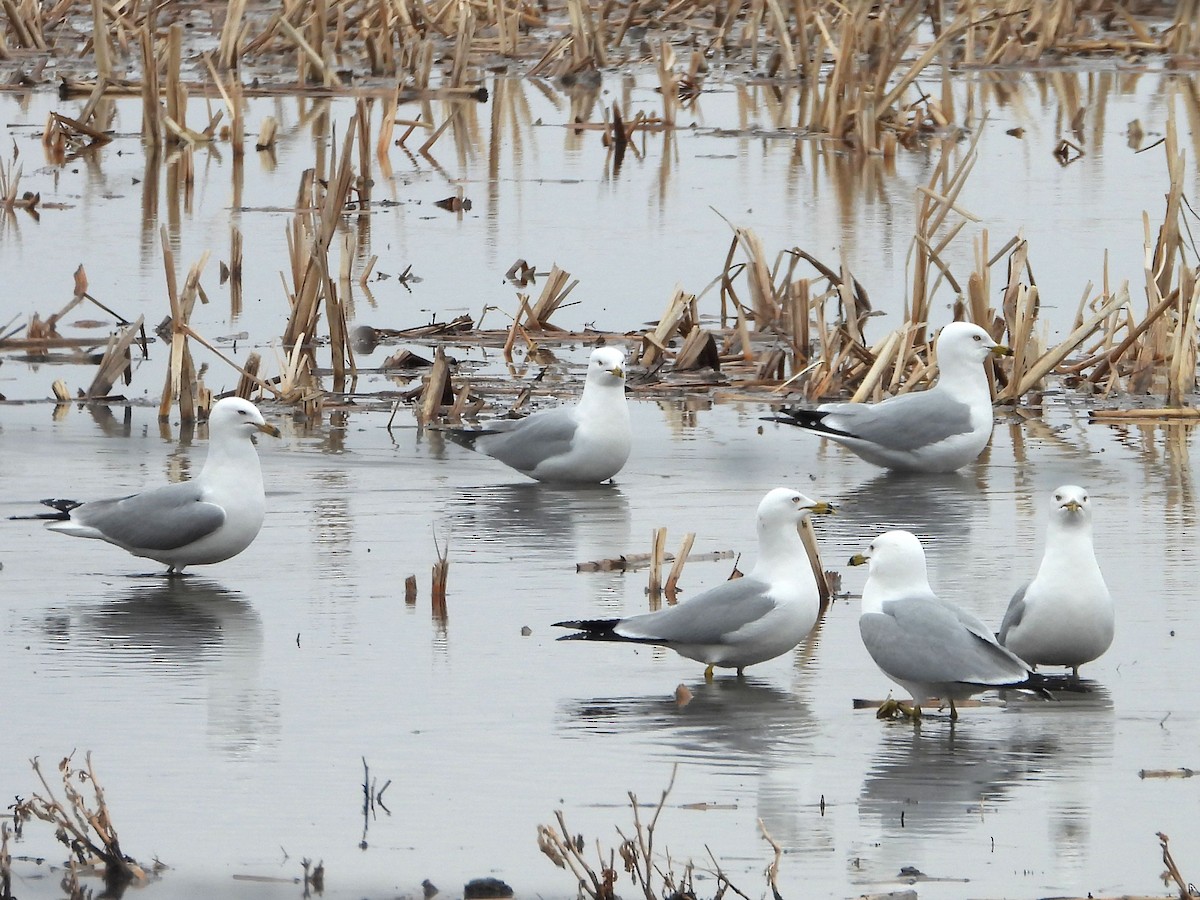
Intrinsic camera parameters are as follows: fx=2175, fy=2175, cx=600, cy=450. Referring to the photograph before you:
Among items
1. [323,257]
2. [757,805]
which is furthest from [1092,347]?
[757,805]

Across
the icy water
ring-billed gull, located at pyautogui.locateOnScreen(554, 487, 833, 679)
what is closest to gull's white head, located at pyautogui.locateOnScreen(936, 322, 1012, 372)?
the icy water

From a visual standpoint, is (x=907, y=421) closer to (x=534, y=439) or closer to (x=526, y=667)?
(x=534, y=439)

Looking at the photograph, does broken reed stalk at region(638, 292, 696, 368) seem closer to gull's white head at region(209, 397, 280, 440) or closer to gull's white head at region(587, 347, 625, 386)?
gull's white head at region(587, 347, 625, 386)

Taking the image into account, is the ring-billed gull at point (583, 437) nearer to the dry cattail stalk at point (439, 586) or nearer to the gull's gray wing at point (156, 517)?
the gull's gray wing at point (156, 517)

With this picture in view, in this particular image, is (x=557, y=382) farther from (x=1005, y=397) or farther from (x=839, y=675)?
(x=839, y=675)

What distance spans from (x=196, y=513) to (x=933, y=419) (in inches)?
140

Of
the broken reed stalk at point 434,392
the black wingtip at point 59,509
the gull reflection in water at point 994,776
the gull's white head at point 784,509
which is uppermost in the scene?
the gull's white head at point 784,509

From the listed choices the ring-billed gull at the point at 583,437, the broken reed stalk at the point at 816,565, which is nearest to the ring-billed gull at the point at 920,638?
the broken reed stalk at the point at 816,565

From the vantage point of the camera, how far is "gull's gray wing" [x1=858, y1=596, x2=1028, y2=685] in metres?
6.15

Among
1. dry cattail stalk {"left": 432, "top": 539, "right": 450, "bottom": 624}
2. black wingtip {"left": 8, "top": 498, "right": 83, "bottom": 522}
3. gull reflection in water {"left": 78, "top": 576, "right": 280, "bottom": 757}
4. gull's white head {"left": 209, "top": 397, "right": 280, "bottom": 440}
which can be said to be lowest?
gull reflection in water {"left": 78, "top": 576, "right": 280, "bottom": 757}

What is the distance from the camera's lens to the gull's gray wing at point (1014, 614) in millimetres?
6695

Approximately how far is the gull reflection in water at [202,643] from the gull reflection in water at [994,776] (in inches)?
68.7

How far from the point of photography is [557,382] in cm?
1172

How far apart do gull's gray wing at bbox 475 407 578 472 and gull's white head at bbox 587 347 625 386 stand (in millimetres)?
189
